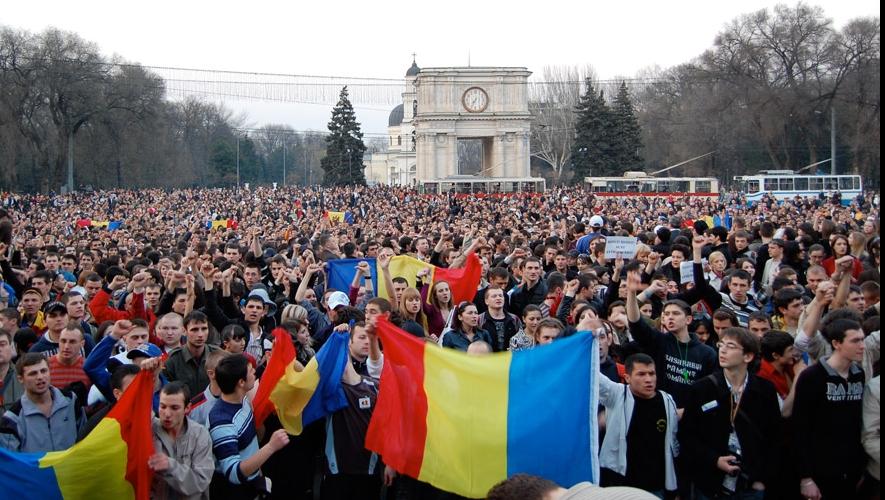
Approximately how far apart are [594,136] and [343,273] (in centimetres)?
6913

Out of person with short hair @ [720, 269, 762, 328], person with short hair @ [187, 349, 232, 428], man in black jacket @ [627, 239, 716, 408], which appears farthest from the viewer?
person with short hair @ [720, 269, 762, 328]

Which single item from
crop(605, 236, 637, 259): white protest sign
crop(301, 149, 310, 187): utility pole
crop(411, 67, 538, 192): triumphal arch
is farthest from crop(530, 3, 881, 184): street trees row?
crop(301, 149, 310, 187): utility pole

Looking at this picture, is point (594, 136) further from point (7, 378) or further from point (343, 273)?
point (7, 378)

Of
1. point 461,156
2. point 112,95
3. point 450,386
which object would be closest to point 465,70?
point 112,95

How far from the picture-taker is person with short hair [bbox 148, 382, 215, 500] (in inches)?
233

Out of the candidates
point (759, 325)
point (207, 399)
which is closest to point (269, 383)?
point (207, 399)

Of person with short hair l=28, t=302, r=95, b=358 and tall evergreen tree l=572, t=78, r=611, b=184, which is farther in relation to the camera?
tall evergreen tree l=572, t=78, r=611, b=184

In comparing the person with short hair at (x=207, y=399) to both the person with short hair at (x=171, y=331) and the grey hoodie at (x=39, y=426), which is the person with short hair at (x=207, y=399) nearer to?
the grey hoodie at (x=39, y=426)

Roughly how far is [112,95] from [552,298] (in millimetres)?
65321

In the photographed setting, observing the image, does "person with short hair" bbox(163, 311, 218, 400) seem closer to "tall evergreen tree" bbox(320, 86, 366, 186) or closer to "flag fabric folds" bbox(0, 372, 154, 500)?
"flag fabric folds" bbox(0, 372, 154, 500)

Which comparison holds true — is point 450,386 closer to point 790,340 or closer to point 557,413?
point 557,413

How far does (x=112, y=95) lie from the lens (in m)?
70.8

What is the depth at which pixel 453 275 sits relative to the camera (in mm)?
12195

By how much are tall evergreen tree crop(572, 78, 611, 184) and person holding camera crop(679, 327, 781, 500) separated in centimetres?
7513
